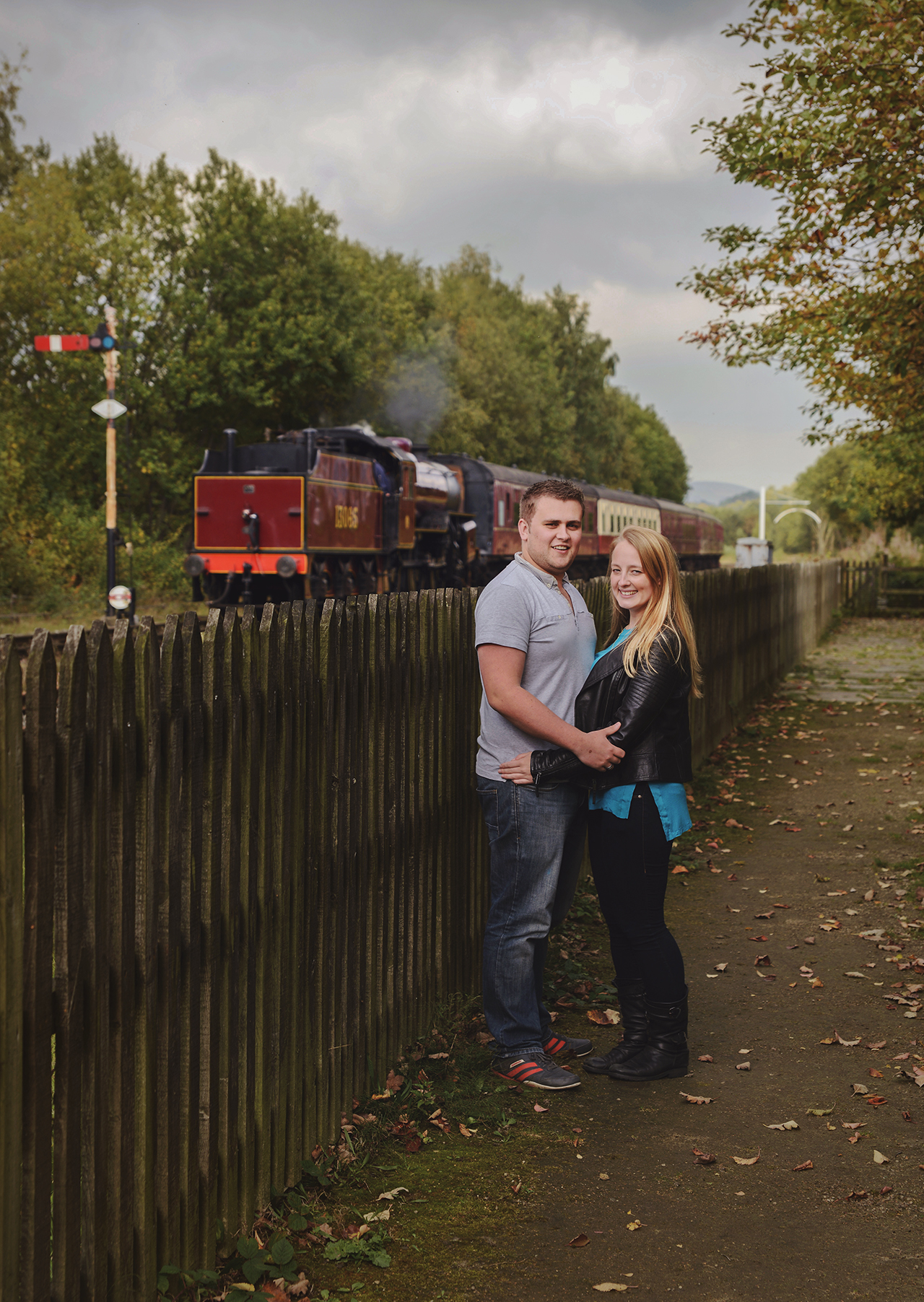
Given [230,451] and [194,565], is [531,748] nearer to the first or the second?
[194,565]

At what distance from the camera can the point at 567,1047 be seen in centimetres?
494

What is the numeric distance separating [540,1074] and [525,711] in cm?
144

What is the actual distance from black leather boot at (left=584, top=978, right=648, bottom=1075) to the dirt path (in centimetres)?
13

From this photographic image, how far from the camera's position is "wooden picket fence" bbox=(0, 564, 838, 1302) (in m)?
2.50

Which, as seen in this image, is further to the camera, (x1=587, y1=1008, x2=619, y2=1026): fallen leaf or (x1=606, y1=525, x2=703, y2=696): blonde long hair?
(x1=587, y1=1008, x2=619, y2=1026): fallen leaf

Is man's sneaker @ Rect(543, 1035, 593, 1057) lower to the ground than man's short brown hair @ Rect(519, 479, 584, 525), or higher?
lower

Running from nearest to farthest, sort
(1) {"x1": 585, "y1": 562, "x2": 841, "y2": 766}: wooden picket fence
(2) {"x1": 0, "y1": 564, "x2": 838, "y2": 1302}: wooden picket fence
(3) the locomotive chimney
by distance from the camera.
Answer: (2) {"x1": 0, "y1": 564, "x2": 838, "y2": 1302}: wooden picket fence, (1) {"x1": 585, "y1": 562, "x2": 841, "y2": 766}: wooden picket fence, (3) the locomotive chimney

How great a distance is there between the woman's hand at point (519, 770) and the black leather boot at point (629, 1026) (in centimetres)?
104

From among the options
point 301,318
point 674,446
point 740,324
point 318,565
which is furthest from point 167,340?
point 674,446

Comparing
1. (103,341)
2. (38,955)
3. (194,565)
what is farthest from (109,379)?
(38,955)

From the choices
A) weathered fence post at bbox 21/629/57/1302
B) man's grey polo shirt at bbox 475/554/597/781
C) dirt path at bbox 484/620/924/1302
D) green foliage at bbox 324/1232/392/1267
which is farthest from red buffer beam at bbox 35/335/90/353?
weathered fence post at bbox 21/629/57/1302

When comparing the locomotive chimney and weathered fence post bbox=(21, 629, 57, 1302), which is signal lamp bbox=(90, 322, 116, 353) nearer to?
the locomotive chimney

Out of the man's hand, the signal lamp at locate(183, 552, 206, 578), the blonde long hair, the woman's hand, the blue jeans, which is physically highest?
the signal lamp at locate(183, 552, 206, 578)

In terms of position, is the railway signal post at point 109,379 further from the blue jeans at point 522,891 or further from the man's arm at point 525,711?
the man's arm at point 525,711
